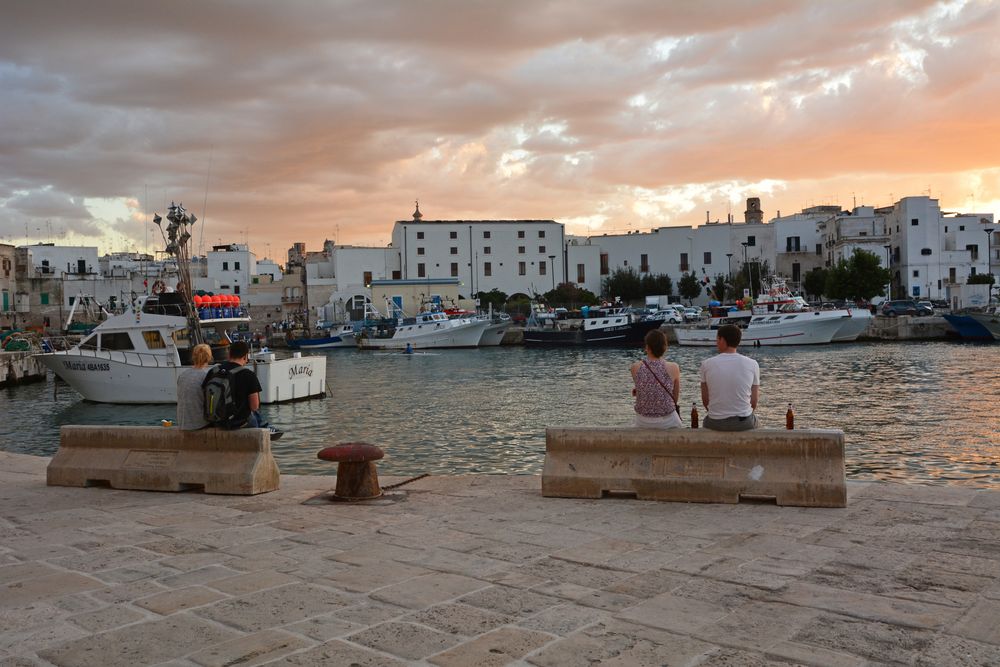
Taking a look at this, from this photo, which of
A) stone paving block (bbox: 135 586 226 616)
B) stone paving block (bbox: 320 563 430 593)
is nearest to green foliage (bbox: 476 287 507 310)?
stone paving block (bbox: 320 563 430 593)

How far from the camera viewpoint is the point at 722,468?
7797 millimetres

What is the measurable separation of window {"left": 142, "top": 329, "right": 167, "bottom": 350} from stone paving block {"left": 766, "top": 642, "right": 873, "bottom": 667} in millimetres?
Answer: 28322

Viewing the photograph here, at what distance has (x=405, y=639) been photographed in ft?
15.2

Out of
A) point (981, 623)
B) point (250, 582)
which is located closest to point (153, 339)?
point (250, 582)

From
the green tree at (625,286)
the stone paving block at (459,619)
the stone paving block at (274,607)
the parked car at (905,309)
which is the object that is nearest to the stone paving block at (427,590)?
the stone paving block at (459,619)

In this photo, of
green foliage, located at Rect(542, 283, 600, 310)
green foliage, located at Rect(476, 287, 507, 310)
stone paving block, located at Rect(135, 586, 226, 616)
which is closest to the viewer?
stone paving block, located at Rect(135, 586, 226, 616)

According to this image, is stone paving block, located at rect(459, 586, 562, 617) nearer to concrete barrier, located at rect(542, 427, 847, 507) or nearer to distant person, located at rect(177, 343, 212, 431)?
concrete barrier, located at rect(542, 427, 847, 507)

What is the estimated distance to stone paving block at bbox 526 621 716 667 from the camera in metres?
4.27

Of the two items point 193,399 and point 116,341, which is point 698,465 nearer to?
point 193,399

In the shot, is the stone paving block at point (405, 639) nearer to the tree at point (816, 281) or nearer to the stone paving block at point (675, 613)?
the stone paving block at point (675, 613)

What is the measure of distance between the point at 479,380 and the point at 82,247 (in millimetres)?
64910

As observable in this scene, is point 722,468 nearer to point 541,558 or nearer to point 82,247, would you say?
point 541,558

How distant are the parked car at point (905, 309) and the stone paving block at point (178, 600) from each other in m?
62.9

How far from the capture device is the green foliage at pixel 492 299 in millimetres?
85188
